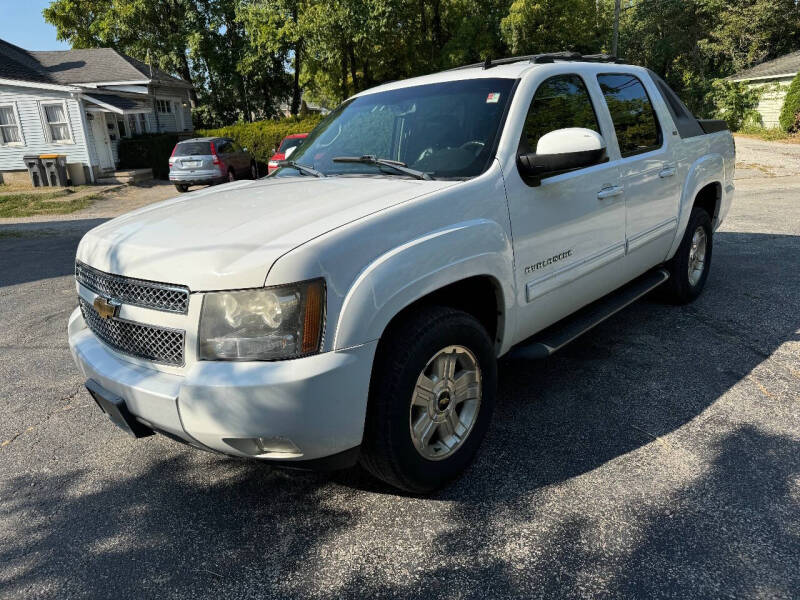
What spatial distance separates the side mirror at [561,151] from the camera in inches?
114

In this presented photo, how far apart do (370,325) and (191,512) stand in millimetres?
1290

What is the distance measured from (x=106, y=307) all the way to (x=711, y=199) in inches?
197

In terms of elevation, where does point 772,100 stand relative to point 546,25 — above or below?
below

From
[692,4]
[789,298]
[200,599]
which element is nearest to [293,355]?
[200,599]

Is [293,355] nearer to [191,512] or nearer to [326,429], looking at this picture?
[326,429]

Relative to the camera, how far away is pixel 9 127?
22562 millimetres

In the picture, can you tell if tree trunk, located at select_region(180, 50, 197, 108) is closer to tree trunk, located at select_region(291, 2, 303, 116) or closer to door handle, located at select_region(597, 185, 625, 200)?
tree trunk, located at select_region(291, 2, 303, 116)

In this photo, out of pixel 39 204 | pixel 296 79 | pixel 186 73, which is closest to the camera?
pixel 39 204

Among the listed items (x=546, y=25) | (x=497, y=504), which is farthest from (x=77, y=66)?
(x=497, y=504)

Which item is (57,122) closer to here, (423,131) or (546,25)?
(423,131)

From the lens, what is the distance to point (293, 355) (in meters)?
2.15

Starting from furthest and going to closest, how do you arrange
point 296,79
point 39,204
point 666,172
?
point 296,79
point 39,204
point 666,172

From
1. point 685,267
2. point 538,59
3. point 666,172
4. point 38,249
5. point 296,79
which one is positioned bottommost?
point 38,249

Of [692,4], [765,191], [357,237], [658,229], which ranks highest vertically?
[692,4]
